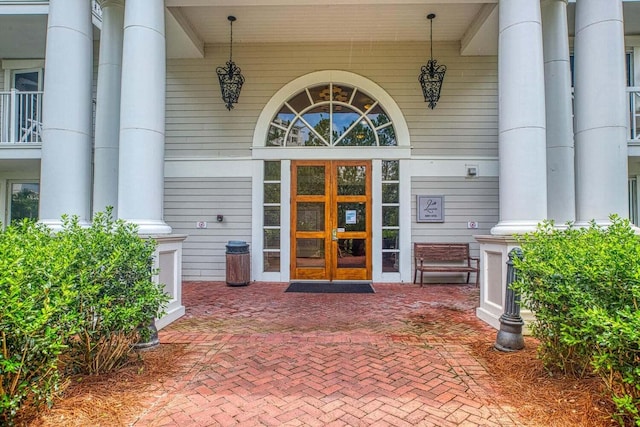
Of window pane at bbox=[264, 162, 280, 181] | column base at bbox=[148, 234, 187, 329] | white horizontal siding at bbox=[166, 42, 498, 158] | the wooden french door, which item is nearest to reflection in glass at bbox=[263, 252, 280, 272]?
the wooden french door

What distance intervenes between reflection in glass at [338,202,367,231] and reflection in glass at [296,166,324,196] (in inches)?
22.1

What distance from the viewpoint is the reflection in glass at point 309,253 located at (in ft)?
24.0

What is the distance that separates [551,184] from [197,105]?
6.61 meters

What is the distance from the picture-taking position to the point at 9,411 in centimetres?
209

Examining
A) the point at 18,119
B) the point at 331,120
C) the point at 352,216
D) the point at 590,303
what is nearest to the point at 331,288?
the point at 352,216

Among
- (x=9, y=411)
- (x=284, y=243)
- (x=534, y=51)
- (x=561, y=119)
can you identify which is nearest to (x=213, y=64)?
(x=284, y=243)

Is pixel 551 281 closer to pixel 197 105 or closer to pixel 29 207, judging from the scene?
pixel 197 105

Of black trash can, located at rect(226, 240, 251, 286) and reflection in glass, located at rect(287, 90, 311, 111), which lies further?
reflection in glass, located at rect(287, 90, 311, 111)

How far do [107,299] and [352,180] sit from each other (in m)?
5.28

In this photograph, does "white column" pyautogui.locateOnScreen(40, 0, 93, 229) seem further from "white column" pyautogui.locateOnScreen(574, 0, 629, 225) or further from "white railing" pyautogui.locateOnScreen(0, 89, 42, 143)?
"white column" pyautogui.locateOnScreen(574, 0, 629, 225)

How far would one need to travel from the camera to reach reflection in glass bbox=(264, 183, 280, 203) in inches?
291

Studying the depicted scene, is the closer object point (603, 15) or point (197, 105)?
point (603, 15)

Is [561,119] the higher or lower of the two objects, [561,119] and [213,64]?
the lower

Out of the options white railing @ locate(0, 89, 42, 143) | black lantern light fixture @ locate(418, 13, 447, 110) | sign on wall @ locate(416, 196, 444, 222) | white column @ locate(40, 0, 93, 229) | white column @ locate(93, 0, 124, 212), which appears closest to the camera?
white column @ locate(40, 0, 93, 229)
